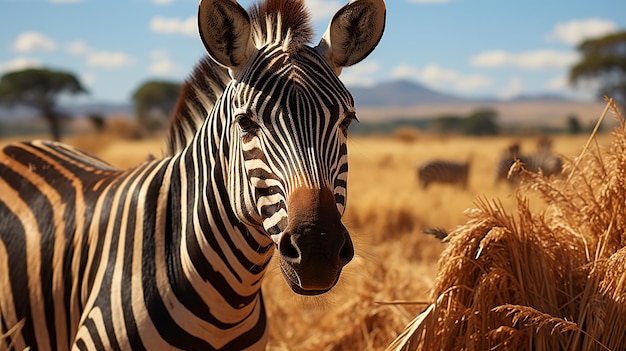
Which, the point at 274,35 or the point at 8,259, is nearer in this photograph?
the point at 274,35

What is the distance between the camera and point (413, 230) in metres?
11.2

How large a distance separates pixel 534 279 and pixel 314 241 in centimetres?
134

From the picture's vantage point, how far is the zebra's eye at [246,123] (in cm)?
229

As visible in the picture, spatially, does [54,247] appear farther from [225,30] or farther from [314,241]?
[314,241]

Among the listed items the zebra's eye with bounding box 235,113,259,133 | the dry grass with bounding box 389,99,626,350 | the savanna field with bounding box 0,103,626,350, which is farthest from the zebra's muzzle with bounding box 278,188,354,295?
the dry grass with bounding box 389,99,626,350

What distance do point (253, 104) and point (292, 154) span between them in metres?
0.26

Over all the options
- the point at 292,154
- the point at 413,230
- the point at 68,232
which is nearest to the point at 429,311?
the point at 292,154

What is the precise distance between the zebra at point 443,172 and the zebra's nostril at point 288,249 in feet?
55.8

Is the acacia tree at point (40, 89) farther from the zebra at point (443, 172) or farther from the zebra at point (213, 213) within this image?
the zebra at point (213, 213)

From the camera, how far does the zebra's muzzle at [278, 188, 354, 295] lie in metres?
2.00

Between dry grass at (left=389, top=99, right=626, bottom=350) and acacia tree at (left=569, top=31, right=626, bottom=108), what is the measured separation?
44.8 metres

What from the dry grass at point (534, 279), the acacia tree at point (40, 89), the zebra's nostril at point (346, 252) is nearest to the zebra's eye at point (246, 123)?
the zebra's nostril at point (346, 252)

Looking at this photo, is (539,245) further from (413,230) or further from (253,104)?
(413,230)

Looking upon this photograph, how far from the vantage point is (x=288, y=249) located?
2064 millimetres
